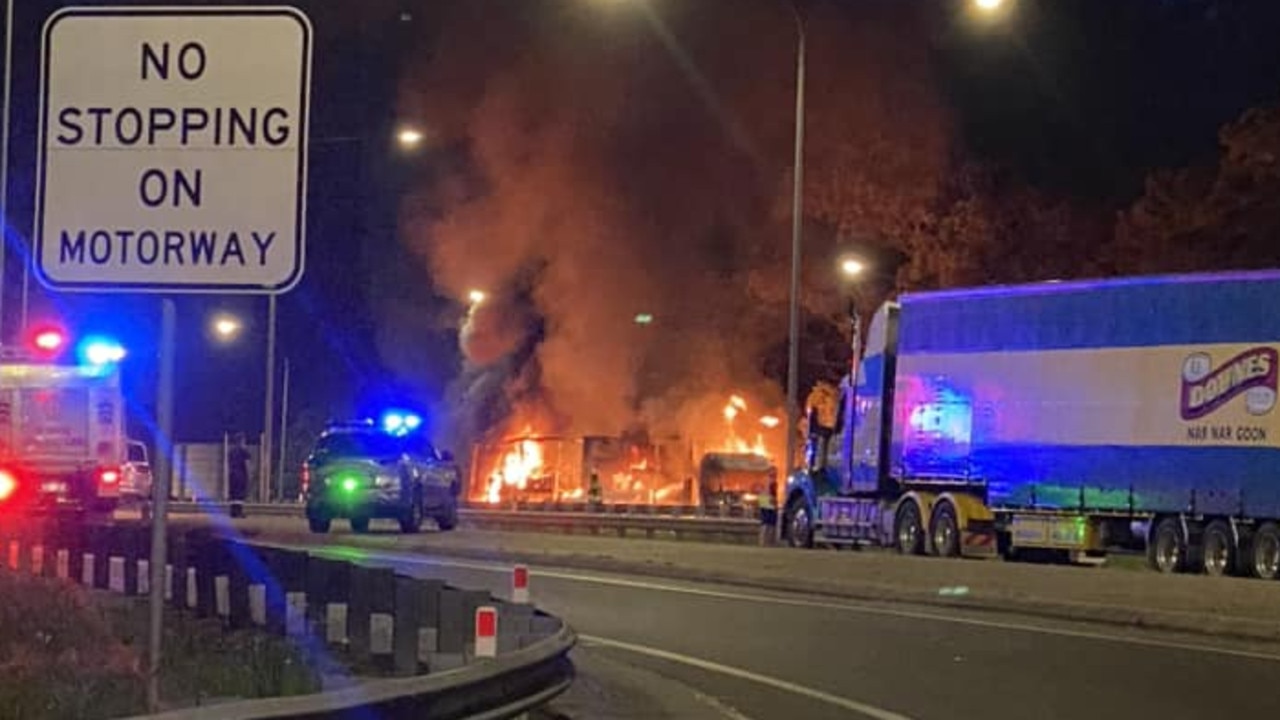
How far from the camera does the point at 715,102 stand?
194 ft

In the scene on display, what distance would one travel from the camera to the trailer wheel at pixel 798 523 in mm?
38562

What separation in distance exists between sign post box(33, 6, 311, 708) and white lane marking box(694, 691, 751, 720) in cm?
682

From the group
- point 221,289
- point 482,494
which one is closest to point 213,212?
point 221,289

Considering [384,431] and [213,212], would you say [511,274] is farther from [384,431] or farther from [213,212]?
[213,212]

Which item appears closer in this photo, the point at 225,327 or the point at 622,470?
the point at 622,470

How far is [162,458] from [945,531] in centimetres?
2859

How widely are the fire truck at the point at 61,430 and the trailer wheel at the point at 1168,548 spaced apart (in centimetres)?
1528

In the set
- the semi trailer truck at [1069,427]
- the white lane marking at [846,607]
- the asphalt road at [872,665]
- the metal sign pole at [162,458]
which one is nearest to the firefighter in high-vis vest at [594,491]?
the semi trailer truck at [1069,427]

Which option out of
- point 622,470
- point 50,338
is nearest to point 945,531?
point 50,338

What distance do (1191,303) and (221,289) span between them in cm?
2535

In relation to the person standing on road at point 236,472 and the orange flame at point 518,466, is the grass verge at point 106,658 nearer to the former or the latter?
the person standing on road at point 236,472

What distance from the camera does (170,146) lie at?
7.17 meters

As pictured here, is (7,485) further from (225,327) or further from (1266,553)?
(225,327)

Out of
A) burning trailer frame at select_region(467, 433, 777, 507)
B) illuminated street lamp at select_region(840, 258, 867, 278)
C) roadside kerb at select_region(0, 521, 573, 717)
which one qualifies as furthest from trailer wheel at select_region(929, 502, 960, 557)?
burning trailer frame at select_region(467, 433, 777, 507)
